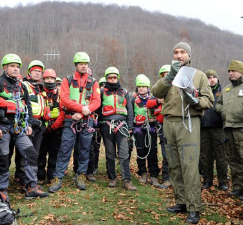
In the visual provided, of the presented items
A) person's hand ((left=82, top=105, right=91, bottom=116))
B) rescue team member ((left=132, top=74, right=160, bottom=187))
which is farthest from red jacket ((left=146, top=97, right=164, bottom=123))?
person's hand ((left=82, top=105, right=91, bottom=116))

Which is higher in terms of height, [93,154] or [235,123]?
[235,123]

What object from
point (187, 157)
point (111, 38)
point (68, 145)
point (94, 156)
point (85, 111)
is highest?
point (111, 38)

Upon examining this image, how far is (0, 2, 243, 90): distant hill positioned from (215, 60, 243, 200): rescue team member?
3992cm

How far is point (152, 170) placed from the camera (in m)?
7.38

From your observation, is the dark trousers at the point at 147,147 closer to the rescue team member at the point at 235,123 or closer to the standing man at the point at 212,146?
the standing man at the point at 212,146

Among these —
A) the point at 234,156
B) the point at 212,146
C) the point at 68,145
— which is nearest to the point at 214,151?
the point at 212,146

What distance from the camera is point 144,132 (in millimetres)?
7531

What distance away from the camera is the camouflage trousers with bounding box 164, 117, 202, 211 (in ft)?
15.9

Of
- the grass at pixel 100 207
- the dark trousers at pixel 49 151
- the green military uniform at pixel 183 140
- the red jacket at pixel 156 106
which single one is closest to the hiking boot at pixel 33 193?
the grass at pixel 100 207

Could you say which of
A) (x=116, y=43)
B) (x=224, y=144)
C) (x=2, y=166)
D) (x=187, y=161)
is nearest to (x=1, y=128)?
Answer: (x=2, y=166)

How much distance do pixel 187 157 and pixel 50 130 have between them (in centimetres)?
379

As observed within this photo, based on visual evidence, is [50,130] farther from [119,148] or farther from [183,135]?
[183,135]

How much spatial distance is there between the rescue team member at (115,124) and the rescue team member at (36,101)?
4.91 feet

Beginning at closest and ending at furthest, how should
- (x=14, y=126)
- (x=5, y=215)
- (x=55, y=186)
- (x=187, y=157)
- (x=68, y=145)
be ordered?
(x=5, y=215) < (x=187, y=157) < (x=14, y=126) < (x=55, y=186) < (x=68, y=145)
